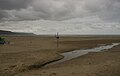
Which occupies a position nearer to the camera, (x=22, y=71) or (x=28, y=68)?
(x=22, y=71)

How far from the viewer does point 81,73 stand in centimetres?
1753

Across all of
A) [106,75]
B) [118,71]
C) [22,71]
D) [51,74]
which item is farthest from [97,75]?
[22,71]

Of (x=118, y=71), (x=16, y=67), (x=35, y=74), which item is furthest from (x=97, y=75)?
(x=16, y=67)

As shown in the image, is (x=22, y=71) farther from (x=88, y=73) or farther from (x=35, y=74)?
(x=88, y=73)

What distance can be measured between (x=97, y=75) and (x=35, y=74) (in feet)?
19.9

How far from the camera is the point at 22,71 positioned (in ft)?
60.7

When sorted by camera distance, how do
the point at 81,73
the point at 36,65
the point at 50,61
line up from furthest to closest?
1. the point at 50,61
2. the point at 36,65
3. the point at 81,73

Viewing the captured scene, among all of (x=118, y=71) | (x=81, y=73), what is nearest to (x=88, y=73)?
(x=81, y=73)

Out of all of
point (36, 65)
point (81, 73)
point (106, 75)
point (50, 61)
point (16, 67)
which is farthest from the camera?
point (50, 61)

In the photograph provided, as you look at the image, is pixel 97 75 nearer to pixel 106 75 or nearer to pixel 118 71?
pixel 106 75

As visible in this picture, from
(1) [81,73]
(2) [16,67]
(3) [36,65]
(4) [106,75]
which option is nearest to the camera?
(4) [106,75]

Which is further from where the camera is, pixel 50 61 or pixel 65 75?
pixel 50 61

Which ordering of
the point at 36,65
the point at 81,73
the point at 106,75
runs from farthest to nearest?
the point at 36,65
the point at 81,73
the point at 106,75

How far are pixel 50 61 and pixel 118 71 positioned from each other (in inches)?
434
